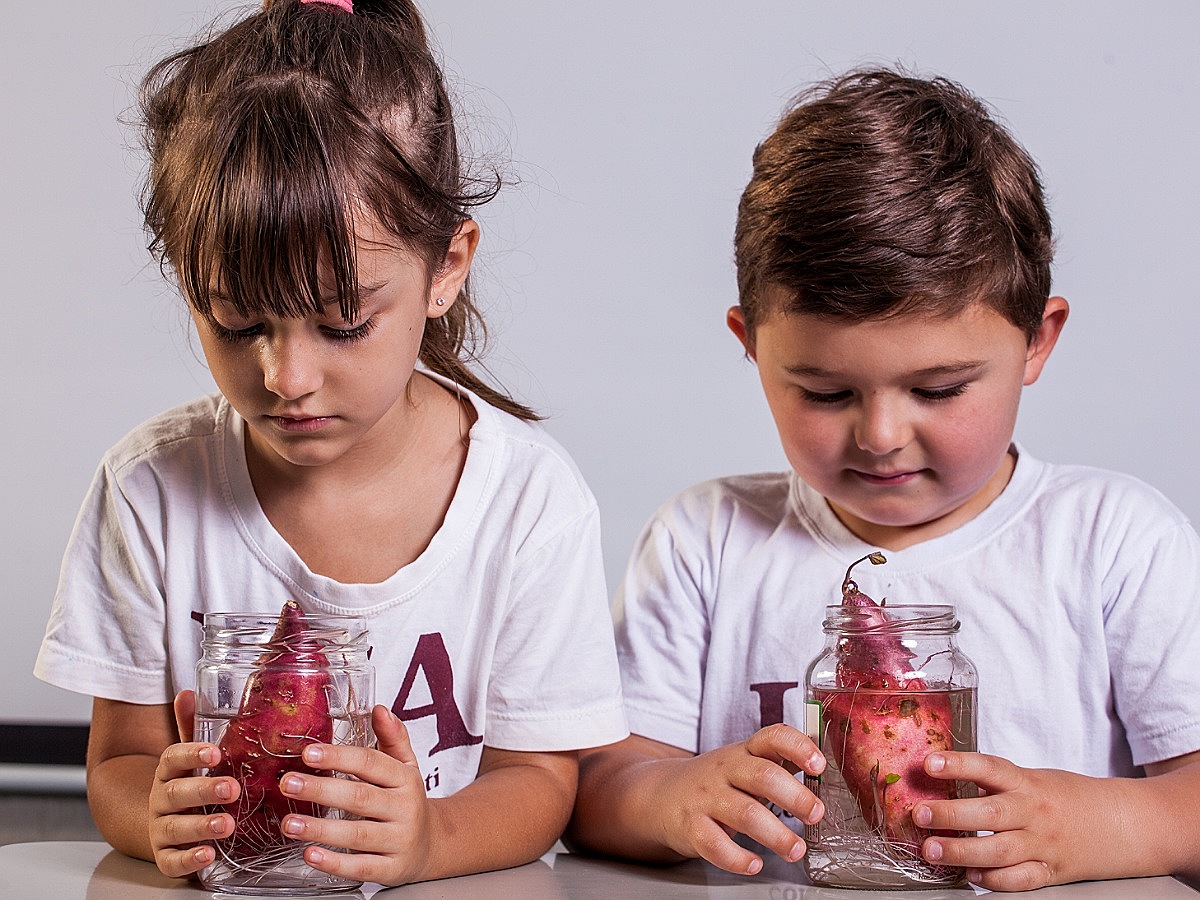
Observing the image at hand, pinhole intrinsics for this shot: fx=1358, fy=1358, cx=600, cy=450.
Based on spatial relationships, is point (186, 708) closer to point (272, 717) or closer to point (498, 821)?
point (272, 717)

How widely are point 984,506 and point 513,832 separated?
0.50 metres

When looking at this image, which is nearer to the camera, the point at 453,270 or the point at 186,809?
the point at 186,809

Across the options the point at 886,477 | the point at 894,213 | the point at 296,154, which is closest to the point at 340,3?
the point at 296,154

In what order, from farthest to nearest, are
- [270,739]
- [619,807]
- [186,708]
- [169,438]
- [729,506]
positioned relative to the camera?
[729,506] → [169,438] → [619,807] → [186,708] → [270,739]

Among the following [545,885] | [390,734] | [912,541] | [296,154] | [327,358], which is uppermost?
[296,154]

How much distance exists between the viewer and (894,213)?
104 cm

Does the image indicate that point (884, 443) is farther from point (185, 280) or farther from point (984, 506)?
point (185, 280)

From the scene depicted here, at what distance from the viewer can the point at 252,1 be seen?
1.31 m

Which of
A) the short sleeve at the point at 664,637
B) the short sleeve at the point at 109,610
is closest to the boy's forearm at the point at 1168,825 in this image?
the short sleeve at the point at 664,637

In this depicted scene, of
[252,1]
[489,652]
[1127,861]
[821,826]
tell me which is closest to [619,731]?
[489,652]

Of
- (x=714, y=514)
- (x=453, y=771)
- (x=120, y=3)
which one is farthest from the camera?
(x=120, y=3)

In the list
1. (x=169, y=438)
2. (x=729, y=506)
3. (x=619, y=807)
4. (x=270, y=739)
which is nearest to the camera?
(x=270, y=739)

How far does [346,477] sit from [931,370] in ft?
1.54

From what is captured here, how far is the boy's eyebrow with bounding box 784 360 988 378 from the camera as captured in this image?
1.00m
